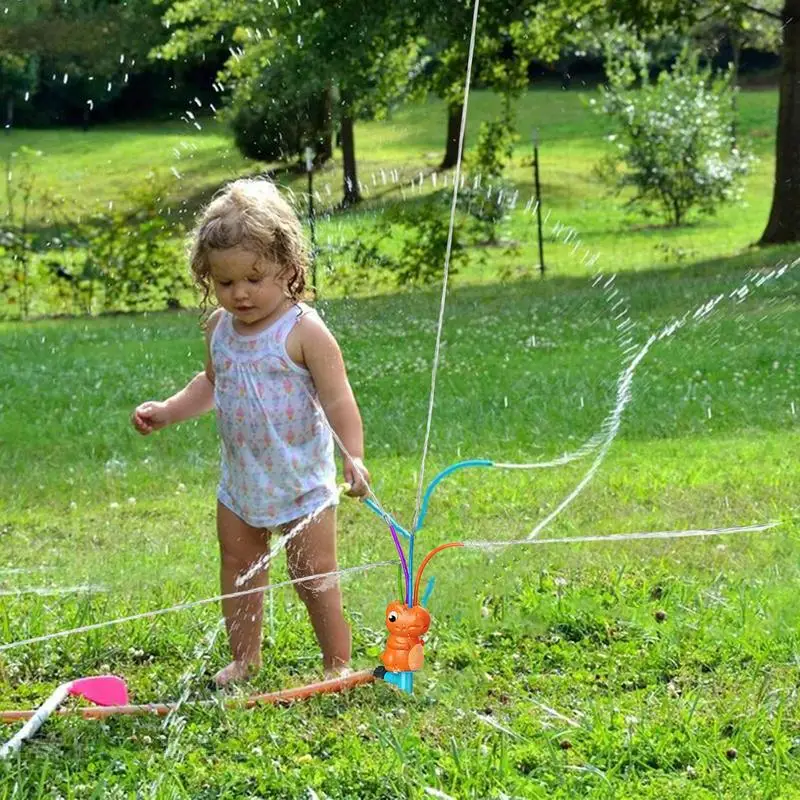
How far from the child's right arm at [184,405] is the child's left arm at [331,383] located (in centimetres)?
30

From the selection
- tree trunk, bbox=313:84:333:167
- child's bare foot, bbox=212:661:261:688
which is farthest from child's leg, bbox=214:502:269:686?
tree trunk, bbox=313:84:333:167

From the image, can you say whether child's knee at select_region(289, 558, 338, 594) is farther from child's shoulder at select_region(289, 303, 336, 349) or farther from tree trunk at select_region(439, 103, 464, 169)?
tree trunk at select_region(439, 103, 464, 169)

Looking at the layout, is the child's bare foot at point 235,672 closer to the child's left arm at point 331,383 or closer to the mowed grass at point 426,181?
the child's left arm at point 331,383

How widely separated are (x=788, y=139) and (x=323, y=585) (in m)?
11.0

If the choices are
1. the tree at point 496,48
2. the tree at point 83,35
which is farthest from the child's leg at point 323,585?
the tree at point 83,35

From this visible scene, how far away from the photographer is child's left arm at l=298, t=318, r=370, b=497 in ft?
11.2

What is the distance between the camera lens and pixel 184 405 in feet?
12.3

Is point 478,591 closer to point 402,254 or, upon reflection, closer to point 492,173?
point 402,254

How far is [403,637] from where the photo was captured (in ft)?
10.7

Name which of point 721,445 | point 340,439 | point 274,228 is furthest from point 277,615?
point 721,445

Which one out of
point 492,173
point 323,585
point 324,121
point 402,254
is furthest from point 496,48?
point 323,585

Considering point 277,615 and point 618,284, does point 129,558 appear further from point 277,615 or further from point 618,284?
point 618,284

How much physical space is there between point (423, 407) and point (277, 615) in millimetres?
2976

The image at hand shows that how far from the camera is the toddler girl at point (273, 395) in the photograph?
3432mm
